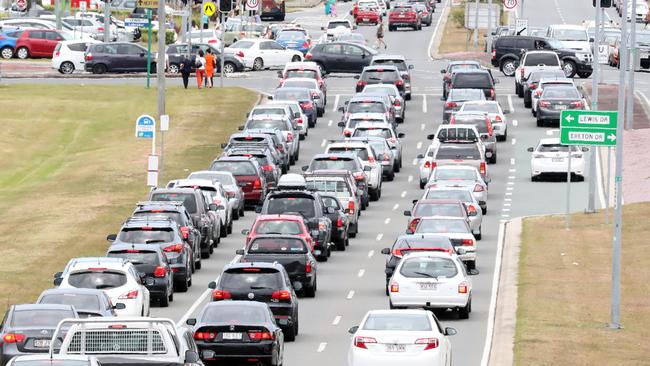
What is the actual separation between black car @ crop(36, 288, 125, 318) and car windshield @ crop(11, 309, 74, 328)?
1620 millimetres

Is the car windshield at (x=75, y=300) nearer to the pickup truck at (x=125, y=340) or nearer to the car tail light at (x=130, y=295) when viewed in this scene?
the car tail light at (x=130, y=295)

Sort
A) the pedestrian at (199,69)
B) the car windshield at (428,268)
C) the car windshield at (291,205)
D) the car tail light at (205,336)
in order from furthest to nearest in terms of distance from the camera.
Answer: the pedestrian at (199,69)
the car windshield at (291,205)
the car windshield at (428,268)
the car tail light at (205,336)

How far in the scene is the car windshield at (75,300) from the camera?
2953cm

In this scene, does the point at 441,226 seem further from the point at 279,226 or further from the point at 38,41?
the point at 38,41

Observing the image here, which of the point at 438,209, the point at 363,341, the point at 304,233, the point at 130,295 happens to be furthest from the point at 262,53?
the point at 363,341

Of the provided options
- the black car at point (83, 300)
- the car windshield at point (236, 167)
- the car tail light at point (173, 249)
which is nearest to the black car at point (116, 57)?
the car windshield at point (236, 167)

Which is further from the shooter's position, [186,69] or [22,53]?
[22,53]

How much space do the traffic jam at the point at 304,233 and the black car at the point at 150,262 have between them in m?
0.04

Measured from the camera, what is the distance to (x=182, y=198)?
4419 centimetres

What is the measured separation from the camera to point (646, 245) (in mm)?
46438

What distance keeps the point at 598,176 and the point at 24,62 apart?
39.1 metres

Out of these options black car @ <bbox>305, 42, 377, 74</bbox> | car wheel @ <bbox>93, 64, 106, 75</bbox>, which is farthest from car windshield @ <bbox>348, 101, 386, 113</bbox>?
car wheel @ <bbox>93, 64, 106, 75</bbox>

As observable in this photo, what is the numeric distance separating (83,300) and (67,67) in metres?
57.1

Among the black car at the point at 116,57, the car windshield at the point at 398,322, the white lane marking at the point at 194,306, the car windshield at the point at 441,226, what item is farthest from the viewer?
the black car at the point at 116,57
